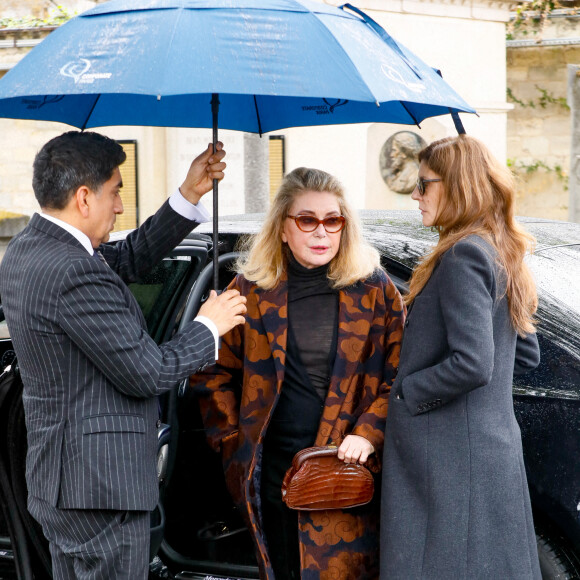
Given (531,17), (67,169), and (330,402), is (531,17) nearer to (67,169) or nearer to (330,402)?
(330,402)

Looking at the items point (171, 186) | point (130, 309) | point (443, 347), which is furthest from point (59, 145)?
point (171, 186)

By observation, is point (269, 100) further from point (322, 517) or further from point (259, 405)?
point (322, 517)

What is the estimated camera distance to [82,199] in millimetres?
2609

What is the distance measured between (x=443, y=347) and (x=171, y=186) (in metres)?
8.35

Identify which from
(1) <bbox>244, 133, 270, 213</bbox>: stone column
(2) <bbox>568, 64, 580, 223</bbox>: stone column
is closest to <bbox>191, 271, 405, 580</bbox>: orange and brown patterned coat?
(1) <bbox>244, 133, 270, 213</bbox>: stone column

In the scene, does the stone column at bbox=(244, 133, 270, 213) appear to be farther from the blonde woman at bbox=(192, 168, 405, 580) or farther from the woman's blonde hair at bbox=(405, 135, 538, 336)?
the woman's blonde hair at bbox=(405, 135, 538, 336)

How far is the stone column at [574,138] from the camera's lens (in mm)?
6296

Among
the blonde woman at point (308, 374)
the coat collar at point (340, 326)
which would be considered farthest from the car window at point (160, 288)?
the coat collar at point (340, 326)

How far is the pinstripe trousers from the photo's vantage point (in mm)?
2613

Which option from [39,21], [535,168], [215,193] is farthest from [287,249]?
[535,168]

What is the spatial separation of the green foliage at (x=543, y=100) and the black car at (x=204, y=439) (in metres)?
11.0

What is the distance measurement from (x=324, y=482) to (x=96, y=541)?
0.67 m

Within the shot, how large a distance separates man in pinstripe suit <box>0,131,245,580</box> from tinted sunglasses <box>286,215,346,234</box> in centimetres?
49

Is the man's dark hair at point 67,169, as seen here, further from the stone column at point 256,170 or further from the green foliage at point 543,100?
the green foliage at point 543,100
